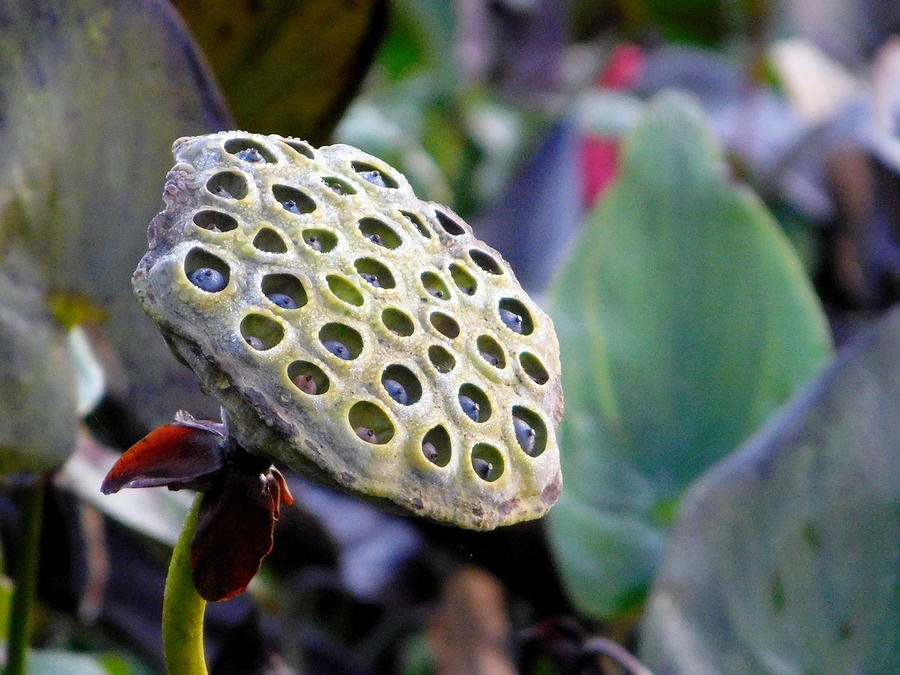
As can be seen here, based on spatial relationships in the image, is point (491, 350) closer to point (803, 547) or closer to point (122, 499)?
point (803, 547)

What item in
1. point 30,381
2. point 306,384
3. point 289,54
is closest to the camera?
point 306,384

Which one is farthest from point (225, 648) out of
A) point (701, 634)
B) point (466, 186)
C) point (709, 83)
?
point (709, 83)

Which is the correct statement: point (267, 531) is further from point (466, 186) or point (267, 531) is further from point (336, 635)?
point (466, 186)

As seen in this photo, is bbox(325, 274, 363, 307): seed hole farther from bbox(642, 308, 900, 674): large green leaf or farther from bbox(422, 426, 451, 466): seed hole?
bbox(642, 308, 900, 674): large green leaf

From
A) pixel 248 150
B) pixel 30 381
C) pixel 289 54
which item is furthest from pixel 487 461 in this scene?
pixel 289 54

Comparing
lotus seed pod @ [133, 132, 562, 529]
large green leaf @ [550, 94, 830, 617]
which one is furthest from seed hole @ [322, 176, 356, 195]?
large green leaf @ [550, 94, 830, 617]

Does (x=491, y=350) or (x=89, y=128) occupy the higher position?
(x=491, y=350)
